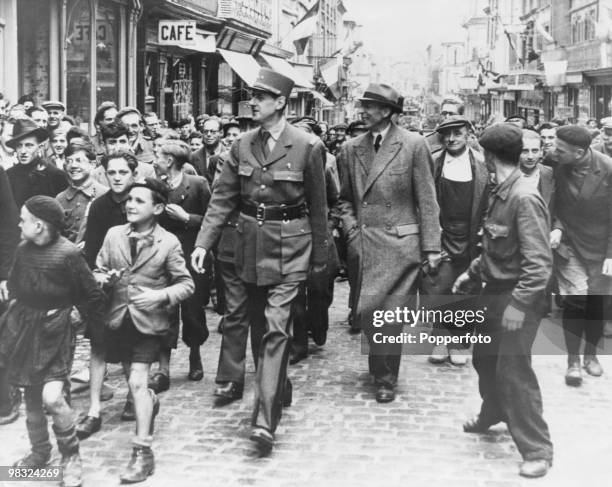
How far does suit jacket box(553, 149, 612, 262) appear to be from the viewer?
694cm

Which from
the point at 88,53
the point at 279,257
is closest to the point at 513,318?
the point at 279,257

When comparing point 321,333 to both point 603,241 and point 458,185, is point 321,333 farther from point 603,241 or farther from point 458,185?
point 603,241

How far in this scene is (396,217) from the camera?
6.36m

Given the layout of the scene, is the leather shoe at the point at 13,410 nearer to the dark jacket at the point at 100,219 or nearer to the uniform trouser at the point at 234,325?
the dark jacket at the point at 100,219

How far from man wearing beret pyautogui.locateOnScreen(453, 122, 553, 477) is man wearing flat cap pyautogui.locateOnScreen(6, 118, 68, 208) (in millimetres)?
3302

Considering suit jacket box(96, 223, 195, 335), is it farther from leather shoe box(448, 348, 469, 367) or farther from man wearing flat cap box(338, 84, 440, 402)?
leather shoe box(448, 348, 469, 367)

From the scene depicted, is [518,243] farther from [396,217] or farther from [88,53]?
[88,53]

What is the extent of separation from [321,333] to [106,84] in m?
9.42

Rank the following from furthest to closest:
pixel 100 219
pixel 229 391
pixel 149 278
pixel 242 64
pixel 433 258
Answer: pixel 242 64 → pixel 433 258 → pixel 229 391 → pixel 100 219 → pixel 149 278

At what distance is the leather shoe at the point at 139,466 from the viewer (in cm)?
468

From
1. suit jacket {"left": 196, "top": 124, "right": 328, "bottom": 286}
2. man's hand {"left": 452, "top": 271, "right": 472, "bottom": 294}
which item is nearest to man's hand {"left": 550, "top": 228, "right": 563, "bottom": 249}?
man's hand {"left": 452, "top": 271, "right": 472, "bottom": 294}

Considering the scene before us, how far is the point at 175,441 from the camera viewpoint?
5355 millimetres

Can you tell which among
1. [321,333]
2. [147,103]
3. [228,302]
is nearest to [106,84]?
[147,103]

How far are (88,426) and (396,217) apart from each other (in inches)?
97.6
